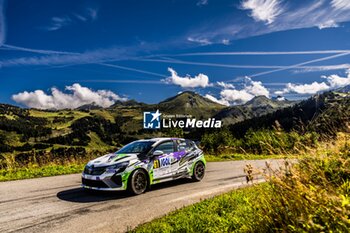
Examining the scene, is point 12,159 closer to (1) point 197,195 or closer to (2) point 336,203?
(1) point 197,195

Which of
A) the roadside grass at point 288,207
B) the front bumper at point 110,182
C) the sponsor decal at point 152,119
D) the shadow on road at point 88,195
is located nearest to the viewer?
the roadside grass at point 288,207

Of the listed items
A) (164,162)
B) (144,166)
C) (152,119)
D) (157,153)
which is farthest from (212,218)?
(152,119)

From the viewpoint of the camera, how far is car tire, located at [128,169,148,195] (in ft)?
31.9

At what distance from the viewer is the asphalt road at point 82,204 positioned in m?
6.87

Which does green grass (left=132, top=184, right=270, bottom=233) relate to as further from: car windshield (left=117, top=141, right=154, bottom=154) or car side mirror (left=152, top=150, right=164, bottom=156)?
car windshield (left=117, top=141, right=154, bottom=154)

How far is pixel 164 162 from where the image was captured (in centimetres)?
1109

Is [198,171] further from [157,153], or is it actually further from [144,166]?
[144,166]

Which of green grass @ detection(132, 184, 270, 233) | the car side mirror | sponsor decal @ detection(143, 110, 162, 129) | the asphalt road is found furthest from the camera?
sponsor decal @ detection(143, 110, 162, 129)

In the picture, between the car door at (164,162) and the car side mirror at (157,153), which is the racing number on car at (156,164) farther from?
the car side mirror at (157,153)

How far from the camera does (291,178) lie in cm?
418

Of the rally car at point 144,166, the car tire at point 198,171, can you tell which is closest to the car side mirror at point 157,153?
the rally car at point 144,166

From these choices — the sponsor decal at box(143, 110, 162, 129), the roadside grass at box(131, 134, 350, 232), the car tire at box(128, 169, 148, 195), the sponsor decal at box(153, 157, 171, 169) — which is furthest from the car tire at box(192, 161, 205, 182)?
the sponsor decal at box(143, 110, 162, 129)

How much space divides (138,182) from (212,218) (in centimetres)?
401

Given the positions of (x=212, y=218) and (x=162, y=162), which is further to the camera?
(x=162, y=162)
